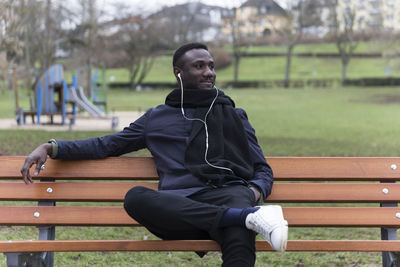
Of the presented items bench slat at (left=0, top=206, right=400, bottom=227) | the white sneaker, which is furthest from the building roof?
the white sneaker

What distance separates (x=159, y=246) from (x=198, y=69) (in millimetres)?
1070

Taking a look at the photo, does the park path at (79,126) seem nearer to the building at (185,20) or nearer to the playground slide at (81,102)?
the playground slide at (81,102)

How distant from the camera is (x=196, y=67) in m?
3.42

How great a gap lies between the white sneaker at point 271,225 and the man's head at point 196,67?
0.99m

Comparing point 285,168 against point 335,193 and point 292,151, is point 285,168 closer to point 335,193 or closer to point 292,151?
point 335,193

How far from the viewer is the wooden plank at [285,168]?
3459mm

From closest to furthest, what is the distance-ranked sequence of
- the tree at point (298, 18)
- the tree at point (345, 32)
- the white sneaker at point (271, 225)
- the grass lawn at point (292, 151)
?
1. the white sneaker at point (271, 225)
2. the grass lawn at point (292, 151)
3. the tree at point (345, 32)
4. the tree at point (298, 18)

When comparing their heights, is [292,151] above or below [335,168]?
below

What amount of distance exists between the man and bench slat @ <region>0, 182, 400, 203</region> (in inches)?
7.8

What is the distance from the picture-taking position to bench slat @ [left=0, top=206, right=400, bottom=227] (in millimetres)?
3324

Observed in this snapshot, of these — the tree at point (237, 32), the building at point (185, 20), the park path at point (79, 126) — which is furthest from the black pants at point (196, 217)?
the tree at point (237, 32)

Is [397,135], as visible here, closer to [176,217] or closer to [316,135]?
[316,135]

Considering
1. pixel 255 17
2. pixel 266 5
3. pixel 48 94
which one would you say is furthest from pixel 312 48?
pixel 48 94

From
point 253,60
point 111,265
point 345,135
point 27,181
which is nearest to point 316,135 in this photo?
point 345,135
